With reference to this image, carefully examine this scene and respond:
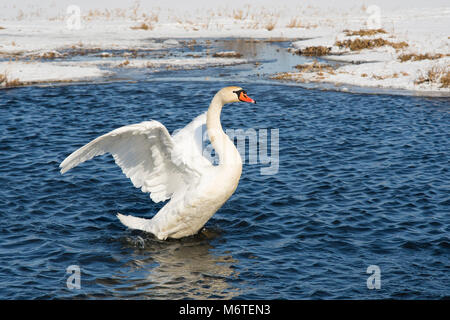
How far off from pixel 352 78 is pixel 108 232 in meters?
16.3

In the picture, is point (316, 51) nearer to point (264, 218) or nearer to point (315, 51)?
point (315, 51)

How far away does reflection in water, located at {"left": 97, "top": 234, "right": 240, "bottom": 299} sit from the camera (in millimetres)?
8328

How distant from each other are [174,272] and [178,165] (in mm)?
1794

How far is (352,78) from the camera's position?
2425 cm

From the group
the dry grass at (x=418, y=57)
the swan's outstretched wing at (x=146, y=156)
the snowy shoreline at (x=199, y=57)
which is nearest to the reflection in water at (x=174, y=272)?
the swan's outstretched wing at (x=146, y=156)

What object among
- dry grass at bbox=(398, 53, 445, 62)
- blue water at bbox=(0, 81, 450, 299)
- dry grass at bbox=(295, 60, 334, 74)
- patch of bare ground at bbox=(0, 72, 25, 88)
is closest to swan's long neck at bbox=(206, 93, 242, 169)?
blue water at bbox=(0, 81, 450, 299)

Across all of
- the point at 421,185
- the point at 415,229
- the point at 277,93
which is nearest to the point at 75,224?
the point at 415,229

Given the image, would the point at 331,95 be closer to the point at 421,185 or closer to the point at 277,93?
the point at 277,93

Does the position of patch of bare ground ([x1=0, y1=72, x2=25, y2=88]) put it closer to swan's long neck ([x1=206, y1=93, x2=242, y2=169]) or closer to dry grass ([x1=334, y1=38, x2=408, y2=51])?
swan's long neck ([x1=206, y1=93, x2=242, y2=169])

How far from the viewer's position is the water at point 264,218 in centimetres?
853

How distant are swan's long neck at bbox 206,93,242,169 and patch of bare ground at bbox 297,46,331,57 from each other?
79.5 ft

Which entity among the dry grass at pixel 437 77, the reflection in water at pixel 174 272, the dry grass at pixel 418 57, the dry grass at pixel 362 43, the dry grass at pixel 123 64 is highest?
the dry grass at pixel 362 43

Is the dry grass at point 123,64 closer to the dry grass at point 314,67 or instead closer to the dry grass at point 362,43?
the dry grass at point 314,67

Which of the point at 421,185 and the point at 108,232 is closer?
the point at 108,232
